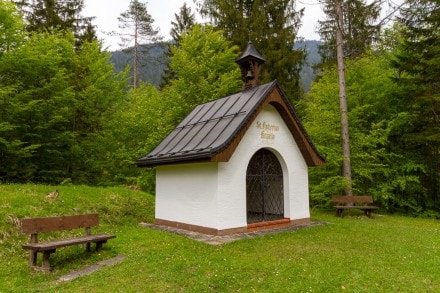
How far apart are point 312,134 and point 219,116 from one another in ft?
20.7

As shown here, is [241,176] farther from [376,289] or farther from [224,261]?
[376,289]

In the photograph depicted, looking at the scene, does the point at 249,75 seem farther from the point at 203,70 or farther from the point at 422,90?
the point at 422,90

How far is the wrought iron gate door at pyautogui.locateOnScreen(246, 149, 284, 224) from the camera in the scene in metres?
10.5

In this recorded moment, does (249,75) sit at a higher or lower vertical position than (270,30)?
lower

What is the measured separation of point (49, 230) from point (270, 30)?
18.2 metres

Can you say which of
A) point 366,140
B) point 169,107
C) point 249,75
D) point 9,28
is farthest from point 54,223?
point 169,107

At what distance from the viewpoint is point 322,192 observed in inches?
571

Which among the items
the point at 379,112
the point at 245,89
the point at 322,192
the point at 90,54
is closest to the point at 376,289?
the point at 245,89

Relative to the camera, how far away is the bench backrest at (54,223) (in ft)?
19.5

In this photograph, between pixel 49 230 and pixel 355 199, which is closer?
pixel 49 230

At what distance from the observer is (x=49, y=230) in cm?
629

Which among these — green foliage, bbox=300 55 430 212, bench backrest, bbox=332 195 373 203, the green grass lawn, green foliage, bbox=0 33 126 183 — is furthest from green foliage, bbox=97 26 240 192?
bench backrest, bbox=332 195 373 203

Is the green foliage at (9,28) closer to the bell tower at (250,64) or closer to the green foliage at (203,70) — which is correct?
the green foliage at (203,70)

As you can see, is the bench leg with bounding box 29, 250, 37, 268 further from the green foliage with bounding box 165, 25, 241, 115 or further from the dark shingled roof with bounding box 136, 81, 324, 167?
the green foliage with bounding box 165, 25, 241, 115
